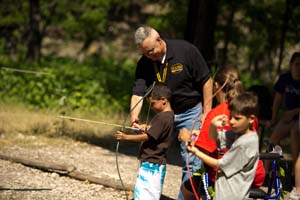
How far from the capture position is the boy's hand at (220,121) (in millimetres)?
5148

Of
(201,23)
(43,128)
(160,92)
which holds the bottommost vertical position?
(43,128)

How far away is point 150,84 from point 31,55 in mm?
14725

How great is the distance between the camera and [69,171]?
8305 millimetres

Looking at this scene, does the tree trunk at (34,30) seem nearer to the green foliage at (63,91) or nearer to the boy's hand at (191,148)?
the green foliage at (63,91)

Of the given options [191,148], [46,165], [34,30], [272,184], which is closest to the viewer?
[191,148]

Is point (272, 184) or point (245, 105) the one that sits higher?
point (245, 105)

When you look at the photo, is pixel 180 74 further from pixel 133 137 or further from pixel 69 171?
pixel 69 171

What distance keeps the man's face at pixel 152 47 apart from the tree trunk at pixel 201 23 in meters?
5.84

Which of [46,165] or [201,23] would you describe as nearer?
[46,165]

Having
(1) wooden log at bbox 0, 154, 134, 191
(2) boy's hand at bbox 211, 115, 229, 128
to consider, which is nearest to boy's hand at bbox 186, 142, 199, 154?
(2) boy's hand at bbox 211, 115, 229, 128

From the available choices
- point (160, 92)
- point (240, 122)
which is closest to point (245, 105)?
point (240, 122)

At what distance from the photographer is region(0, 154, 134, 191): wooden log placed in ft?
25.9

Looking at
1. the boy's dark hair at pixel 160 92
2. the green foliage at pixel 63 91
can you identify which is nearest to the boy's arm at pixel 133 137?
the boy's dark hair at pixel 160 92

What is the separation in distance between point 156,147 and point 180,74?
0.76 metres
